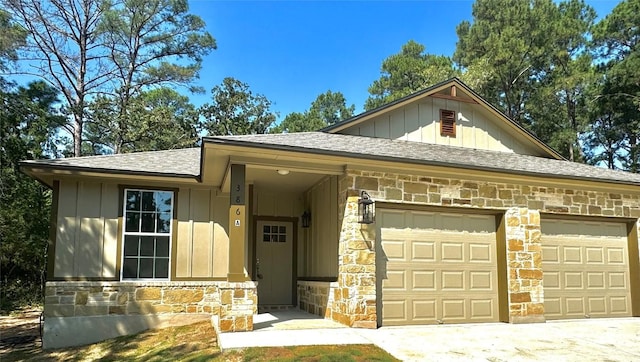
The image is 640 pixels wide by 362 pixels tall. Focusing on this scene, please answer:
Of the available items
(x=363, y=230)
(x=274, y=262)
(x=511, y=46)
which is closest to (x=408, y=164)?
(x=363, y=230)

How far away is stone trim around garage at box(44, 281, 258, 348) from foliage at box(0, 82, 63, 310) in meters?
6.57

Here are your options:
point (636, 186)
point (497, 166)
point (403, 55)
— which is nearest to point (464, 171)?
point (497, 166)

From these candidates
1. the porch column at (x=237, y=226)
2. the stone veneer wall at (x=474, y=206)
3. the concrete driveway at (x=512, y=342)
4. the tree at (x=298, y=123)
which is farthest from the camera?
the tree at (x=298, y=123)

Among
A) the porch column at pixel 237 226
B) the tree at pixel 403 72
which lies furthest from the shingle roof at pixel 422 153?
the tree at pixel 403 72

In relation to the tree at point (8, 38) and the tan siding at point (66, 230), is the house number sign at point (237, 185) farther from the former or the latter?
the tree at point (8, 38)

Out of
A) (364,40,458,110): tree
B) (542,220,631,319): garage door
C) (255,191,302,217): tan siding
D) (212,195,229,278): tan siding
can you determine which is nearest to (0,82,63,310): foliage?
(212,195,229,278): tan siding

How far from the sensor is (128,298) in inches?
351

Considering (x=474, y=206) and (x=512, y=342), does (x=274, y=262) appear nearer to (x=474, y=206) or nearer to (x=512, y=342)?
(x=474, y=206)

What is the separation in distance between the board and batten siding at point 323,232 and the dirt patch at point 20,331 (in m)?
5.48

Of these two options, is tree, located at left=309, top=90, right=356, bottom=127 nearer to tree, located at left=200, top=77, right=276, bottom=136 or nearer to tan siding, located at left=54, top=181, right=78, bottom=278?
tree, located at left=200, top=77, right=276, bottom=136

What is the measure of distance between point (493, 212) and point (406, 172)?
207 centimetres

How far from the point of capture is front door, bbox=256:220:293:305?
37.2ft

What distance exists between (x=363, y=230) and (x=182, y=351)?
11.2 ft

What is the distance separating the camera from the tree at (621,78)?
874 inches
